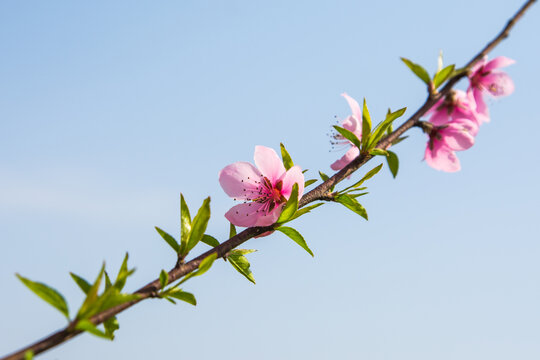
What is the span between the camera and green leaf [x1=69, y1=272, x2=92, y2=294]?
1.33m

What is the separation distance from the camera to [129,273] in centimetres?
128

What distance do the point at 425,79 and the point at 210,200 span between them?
2.35ft

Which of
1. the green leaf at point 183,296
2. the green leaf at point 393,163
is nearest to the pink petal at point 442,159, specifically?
the green leaf at point 393,163

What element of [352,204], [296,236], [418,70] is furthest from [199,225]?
[418,70]

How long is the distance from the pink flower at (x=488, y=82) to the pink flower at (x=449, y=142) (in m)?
0.06

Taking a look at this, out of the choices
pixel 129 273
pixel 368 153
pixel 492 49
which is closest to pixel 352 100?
pixel 368 153

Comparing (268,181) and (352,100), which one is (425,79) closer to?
(352,100)

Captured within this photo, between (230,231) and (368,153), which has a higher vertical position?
(368,153)

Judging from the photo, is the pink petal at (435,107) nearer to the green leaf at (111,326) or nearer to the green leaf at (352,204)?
the green leaf at (352,204)

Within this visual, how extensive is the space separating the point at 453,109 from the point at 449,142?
4.2 inches

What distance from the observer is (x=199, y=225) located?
1.52 metres

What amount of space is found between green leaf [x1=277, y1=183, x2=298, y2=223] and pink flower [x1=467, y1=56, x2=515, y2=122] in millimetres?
620

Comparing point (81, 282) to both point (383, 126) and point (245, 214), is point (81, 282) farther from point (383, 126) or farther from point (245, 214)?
point (383, 126)

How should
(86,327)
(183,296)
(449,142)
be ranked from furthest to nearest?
(449,142), (183,296), (86,327)
